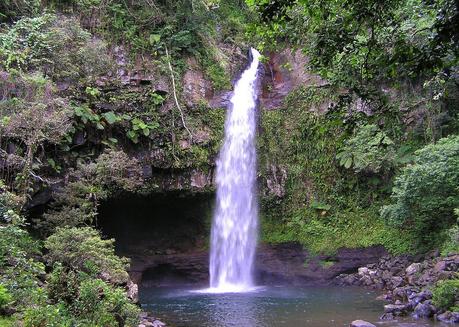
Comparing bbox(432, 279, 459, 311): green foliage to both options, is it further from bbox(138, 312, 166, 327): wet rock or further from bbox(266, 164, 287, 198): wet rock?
bbox(266, 164, 287, 198): wet rock

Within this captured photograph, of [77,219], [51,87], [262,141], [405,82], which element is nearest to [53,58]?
[51,87]

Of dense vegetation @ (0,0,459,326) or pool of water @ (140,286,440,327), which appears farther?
pool of water @ (140,286,440,327)

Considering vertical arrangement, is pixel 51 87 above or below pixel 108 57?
below

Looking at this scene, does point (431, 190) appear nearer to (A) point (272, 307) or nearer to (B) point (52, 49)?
(A) point (272, 307)

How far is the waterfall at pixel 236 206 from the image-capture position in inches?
706

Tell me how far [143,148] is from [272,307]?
766 cm

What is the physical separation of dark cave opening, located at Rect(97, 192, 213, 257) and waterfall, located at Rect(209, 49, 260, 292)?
73 centimetres

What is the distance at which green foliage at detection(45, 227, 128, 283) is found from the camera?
980cm

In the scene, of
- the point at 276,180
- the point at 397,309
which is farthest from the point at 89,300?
the point at 276,180

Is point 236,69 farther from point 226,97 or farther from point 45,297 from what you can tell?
point 45,297

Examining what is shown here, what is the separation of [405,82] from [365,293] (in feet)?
28.2

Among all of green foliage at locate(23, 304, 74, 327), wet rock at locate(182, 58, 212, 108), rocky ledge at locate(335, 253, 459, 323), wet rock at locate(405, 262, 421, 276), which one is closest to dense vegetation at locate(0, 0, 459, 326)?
green foliage at locate(23, 304, 74, 327)

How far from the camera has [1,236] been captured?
8570 millimetres

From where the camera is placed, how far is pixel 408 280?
45.3 feet
